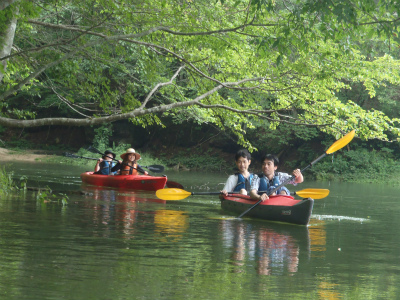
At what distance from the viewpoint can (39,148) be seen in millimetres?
37094

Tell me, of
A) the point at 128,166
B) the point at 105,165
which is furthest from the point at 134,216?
the point at 105,165

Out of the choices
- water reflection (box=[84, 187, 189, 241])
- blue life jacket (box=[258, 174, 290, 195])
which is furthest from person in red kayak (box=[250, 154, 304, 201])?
water reflection (box=[84, 187, 189, 241])

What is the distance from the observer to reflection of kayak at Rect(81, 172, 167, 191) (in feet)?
50.5

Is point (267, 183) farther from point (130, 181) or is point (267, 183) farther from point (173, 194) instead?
point (130, 181)

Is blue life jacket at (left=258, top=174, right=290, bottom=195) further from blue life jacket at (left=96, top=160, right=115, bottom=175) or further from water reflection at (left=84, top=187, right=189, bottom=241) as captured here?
blue life jacket at (left=96, top=160, right=115, bottom=175)

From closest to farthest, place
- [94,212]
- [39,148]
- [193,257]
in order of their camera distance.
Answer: [193,257]
[94,212]
[39,148]

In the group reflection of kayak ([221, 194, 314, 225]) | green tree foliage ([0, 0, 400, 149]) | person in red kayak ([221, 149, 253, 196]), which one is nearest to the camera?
green tree foliage ([0, 0, 400, 149])

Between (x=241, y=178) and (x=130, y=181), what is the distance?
17.3 feet

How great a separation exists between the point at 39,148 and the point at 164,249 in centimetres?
3185

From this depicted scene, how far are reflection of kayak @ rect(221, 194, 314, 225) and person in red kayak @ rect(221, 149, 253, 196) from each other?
0.52 meters

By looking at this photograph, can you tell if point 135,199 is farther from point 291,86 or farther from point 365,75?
point 365,75

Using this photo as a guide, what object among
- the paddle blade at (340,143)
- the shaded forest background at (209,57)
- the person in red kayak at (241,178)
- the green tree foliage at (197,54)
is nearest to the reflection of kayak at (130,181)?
the shaded forest background at (209,57)

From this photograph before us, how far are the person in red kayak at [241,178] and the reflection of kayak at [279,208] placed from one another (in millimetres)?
522

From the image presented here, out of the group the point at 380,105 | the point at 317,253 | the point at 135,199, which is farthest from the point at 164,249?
the point at 380,105
